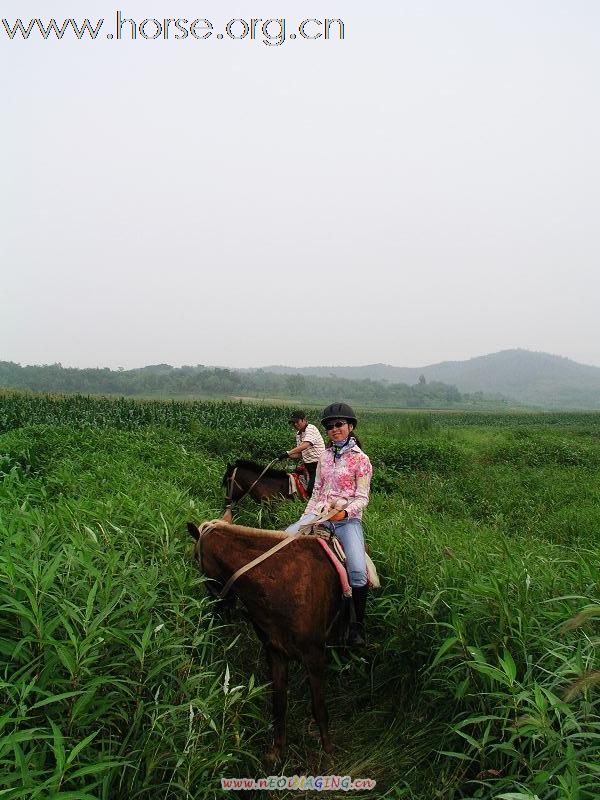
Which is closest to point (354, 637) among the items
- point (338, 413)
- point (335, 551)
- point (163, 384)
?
point (335, 551)

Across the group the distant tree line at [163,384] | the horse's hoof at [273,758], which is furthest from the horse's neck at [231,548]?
the distant tree line at [163,384]

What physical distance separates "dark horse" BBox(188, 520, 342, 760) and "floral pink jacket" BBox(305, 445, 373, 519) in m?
0.76

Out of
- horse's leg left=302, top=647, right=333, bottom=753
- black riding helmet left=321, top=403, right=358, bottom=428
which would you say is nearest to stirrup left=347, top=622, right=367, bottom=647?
horse's leg left=302, top=647, right=333, bottom=753

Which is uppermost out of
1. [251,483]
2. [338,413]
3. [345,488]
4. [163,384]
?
[163,384]

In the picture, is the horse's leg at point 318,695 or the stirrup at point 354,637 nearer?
the horse's leg at point 318,695

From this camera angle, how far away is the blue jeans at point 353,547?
3.84 metres

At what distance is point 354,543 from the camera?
3.98m

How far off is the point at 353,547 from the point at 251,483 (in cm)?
451

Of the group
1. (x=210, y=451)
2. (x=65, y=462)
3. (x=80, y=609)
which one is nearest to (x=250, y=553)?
(x=80, y=609)

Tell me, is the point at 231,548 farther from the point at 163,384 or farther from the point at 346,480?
the point at 163,384

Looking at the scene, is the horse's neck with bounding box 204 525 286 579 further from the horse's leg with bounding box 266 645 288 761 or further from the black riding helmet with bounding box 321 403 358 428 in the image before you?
the black riding helmet with bounding box 321 403 358 428

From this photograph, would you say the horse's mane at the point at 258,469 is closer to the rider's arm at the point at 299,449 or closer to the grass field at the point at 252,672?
the rider's arm at the point at 299,449

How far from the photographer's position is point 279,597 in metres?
3.38

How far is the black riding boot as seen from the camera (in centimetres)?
378
